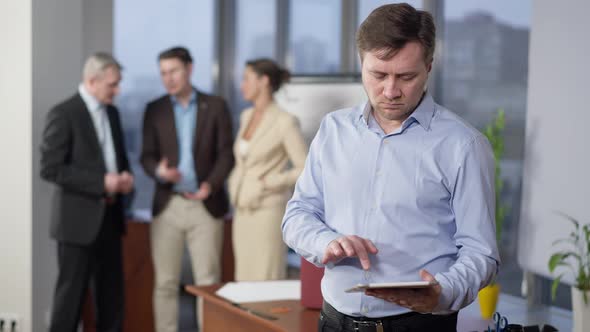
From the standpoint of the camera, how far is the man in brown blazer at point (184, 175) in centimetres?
533

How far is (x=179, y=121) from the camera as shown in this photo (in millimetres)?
5414

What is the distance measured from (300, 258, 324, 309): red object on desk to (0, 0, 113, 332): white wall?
247cm

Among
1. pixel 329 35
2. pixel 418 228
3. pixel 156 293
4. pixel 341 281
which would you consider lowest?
pixel 156 293

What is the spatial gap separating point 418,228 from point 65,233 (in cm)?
331

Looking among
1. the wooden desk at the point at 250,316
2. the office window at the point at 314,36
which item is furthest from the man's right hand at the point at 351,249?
the office window at the point at 314,36

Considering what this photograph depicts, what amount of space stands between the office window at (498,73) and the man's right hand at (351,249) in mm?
2964

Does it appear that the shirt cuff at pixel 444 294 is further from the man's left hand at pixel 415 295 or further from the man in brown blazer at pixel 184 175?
the man in brown blazer at pixel 184 175

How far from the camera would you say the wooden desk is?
124 inches

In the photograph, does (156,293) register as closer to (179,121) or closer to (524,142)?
(179,121)

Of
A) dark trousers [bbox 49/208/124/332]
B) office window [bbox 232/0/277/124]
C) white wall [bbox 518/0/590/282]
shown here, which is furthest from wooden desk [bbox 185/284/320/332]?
office window [bbox 232/0/277/124]

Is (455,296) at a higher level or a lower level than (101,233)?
higher

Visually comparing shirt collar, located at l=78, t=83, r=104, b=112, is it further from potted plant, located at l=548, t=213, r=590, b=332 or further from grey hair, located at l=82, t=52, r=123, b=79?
potted plant, located at l=548, t=213, r=590, b=332

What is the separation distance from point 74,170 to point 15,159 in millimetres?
573

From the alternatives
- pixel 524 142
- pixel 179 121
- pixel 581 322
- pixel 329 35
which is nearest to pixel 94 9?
pixel 179 121
